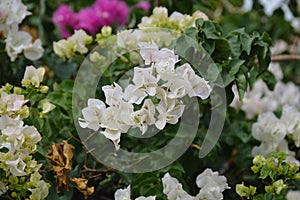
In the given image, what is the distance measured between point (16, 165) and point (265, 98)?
76 centimetres

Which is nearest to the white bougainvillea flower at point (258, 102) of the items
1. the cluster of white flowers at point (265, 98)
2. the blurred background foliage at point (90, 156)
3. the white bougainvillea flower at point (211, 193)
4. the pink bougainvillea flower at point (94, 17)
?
the cluster of white flowers at point (265, 98)

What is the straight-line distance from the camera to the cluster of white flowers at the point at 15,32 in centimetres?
94

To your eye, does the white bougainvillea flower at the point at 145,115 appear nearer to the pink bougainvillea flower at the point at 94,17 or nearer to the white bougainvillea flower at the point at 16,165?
the white bougainvillea flower at the point at 16,165

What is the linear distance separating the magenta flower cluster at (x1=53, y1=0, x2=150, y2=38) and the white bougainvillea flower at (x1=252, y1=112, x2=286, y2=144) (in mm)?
512

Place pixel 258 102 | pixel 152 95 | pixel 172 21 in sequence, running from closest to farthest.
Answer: pixel 152 95 → pixel 172 21 → pixel 258 102

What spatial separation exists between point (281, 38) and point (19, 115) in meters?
1.03

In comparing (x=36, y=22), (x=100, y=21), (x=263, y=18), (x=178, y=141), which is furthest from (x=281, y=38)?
(x=178, y=141)

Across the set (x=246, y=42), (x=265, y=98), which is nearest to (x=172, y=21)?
(x=246, y=42)

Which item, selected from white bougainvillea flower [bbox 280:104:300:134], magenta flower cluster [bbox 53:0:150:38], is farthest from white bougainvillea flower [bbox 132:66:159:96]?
magenta flower cluster [bbox 53:0:150:38]

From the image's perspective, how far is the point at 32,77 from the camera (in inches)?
32.8

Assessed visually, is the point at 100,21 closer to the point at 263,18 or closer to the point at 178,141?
the point at 263,18

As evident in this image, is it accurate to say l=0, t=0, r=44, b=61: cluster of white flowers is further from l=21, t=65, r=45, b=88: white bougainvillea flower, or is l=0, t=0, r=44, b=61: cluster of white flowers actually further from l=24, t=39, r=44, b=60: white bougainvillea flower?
l=21, t=65, r=45, b=88: white bougainvillea flower

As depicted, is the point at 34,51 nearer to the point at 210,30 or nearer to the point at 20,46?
the point at 20,46

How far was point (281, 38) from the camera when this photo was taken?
163 cm
